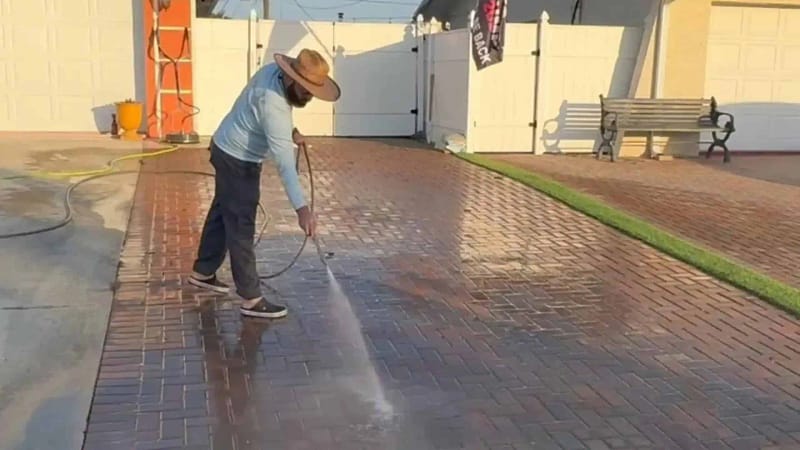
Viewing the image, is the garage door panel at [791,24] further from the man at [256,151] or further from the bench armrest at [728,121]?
the man at [256,151]

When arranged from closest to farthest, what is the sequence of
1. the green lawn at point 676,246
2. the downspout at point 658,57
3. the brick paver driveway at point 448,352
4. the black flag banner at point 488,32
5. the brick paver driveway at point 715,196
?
the brick paver driveway at point 448,352, the green lawn at point 676,246, the brick paver driveway at point 715,196, the black flag banner at point 488,32, the downspout at point 658,57

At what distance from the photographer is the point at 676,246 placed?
758 centimetres

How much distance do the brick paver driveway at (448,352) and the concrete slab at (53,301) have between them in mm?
128

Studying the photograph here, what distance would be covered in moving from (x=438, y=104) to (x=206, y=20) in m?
4.09

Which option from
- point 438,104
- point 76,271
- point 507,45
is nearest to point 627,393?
point 76,271

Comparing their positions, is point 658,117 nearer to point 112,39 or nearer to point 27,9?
point 112,39

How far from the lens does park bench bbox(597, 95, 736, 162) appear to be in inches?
541

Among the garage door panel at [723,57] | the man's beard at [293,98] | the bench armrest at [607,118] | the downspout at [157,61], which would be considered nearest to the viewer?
the man's beard at [293,98]

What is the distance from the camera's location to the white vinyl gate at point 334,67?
15.2 meters

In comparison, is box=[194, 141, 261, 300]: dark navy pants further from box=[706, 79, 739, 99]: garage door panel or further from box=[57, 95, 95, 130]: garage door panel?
box=[706, 79, 739, 99]: garage door panel

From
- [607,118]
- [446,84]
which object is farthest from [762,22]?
[446,84]

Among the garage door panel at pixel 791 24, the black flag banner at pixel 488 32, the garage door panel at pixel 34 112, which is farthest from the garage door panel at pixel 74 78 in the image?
the garage door panel at pixel 791 24

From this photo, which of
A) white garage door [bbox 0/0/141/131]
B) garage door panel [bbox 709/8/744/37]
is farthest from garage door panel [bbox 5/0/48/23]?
garage door panel [bbox 709/8/744/37]

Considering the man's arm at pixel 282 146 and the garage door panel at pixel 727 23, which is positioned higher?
the garage door panel at pixel 727 23
